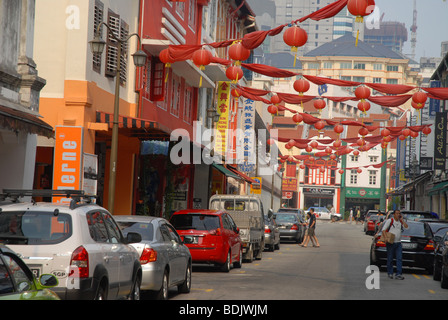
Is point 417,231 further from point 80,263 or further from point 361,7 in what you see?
point 80,263

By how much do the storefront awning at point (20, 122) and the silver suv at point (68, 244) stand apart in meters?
5.19

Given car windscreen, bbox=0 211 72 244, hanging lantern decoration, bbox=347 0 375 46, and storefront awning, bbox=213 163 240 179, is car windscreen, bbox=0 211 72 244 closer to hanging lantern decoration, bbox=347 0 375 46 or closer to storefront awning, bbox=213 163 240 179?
hanging lantern decoration, bbox=347 0 375 46

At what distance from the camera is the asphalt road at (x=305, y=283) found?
1482cm

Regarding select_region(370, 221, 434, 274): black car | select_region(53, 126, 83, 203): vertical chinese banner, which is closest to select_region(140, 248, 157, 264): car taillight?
select_region(53, 126, 83, 203): vertical chinese banner

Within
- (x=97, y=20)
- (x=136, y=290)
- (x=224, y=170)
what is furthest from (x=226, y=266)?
(x=224, y=170)

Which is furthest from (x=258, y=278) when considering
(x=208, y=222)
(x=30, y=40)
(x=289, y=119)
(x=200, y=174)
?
(x=289, y=119)

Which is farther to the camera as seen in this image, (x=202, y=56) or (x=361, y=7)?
(x=202, y=56)

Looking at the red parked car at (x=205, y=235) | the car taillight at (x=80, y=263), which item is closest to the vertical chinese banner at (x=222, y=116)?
the red parked car at (x=205, y=235)

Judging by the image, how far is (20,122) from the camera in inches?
639

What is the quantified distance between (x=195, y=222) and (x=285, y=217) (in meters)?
21.2

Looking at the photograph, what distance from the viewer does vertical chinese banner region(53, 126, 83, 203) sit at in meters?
19.5

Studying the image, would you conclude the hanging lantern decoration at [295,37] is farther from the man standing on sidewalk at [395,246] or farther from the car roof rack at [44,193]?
the car roof rack at [44,193]

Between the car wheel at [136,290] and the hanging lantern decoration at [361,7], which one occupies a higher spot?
the hanging lantern decoration at [361,7]
